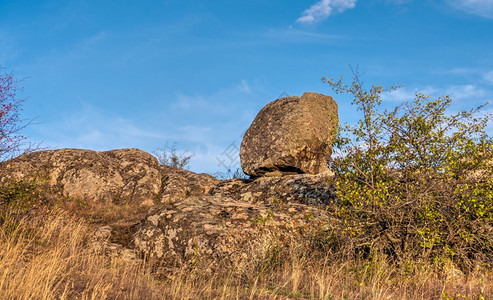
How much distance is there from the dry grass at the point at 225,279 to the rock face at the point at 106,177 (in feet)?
25.7

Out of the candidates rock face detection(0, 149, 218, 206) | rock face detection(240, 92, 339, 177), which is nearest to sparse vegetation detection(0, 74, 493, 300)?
Result: rock face detection(240, 92, 339, 177)

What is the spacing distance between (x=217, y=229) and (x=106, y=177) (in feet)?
35.6

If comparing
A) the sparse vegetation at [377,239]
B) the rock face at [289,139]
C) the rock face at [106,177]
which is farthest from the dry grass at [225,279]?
the rock face at [106,177]

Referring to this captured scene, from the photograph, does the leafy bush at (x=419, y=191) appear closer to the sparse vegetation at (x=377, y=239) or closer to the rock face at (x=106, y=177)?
the sparse vegetation at (x=377, y=239)

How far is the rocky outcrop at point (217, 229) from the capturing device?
845 centimetres

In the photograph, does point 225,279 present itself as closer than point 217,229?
Yes

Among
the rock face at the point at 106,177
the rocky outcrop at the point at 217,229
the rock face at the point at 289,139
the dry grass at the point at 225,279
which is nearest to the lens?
the dry grass at the point at 225,279

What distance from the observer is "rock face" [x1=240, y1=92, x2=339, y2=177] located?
14484mm

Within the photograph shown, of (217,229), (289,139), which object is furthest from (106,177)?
(217,229)

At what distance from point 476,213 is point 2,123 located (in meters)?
11.4

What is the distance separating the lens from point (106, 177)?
18.0m

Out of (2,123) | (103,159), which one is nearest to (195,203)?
(2,123)

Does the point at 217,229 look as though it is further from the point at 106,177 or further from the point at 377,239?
the point at 106,177

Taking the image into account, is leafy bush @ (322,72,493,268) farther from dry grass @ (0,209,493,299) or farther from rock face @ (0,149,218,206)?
rock face @ (0,149,218,206)
